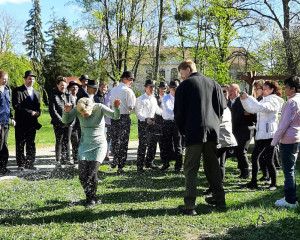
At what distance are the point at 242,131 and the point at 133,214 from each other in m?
Result: 3.58

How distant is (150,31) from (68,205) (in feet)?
92.9

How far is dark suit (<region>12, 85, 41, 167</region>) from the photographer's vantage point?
27.0 ft

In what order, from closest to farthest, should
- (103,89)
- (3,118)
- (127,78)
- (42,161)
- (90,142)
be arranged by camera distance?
(90,142)
(3,118)
(127,78)
(42,161)
(103,89)

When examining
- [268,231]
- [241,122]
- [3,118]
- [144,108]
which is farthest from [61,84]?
[268,231]

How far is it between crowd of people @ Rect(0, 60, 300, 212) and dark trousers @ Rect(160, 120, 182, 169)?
0.03 m

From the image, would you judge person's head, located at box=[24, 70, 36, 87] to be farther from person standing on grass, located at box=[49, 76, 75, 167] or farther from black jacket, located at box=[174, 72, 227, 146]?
black jacket, located at box=[174, 72, 227, 146]

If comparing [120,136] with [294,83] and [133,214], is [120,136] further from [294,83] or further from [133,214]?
[294,83]

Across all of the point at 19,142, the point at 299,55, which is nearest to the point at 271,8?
the point at 299,55

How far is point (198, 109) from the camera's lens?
4.89 m

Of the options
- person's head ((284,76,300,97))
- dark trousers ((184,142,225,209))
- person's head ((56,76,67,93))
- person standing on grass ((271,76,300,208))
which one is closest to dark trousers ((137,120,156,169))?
person's head ((56,76,67,93))

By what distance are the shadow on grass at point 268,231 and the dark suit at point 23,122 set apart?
5.85m

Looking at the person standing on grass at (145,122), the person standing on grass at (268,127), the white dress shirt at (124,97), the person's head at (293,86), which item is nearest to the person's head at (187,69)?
the person's head at (293,86)

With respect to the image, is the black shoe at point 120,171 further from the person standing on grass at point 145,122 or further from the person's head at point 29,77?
the person's head at point 29,77

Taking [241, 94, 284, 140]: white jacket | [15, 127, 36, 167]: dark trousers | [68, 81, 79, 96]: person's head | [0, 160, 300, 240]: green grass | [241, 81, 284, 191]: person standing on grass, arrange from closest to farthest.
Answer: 1. [0, 160, 300, 240]: green grass
2. [241, 94, 284, 140]: white jacket
3. [241, 81, 284, 191]: person standing on grass
4. [15, 127, 36, 167]: dark trousers
5. [68, 81, 79, 96]: person's head
